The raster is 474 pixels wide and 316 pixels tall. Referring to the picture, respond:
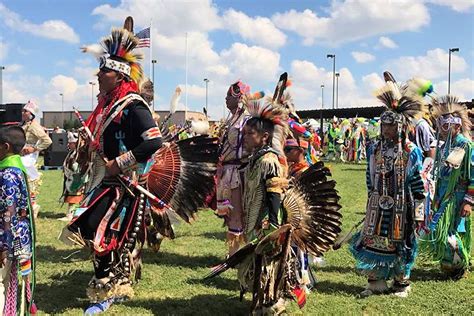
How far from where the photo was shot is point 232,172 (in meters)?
5.15

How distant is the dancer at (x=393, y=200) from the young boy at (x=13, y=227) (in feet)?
9.20

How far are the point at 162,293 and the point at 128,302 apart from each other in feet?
1.35

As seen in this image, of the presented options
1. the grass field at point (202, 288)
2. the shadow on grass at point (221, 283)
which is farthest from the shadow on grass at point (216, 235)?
the shadow on grass at point (221, 283)

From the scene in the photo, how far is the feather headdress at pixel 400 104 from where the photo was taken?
174 inches

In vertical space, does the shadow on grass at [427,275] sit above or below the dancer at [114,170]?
below

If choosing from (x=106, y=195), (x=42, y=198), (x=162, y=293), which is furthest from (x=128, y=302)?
(x=42, y=198)

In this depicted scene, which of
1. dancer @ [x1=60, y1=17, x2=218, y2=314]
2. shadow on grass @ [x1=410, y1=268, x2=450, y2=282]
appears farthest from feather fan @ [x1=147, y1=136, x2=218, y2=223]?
shadow on grass @ [x1=410, y1=268, x2=450, y2=282]

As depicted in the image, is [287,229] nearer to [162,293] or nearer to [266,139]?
[266,139]

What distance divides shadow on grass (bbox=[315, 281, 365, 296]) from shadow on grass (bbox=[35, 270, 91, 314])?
6.91 ft

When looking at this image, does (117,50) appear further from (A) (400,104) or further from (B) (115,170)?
(A) (400,104)

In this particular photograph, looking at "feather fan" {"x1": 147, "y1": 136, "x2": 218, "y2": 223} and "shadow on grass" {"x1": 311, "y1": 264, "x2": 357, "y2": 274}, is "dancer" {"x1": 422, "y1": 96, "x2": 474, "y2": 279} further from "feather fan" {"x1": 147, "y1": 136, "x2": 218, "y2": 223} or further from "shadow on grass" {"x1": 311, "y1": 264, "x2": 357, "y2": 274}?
"feather fan" {"x1": 147, "y1": 136, "x2": 218, "y2": 223}

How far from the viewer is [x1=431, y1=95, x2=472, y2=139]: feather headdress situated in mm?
5375

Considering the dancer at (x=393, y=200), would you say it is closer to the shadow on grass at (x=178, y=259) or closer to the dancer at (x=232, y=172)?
the dancer at (x=232, y=172)

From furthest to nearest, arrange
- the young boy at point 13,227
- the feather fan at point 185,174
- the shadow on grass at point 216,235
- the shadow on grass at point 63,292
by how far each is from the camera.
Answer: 1. the shadow on grass at point 216,235
2. the feather fan at point 185,174
3. the shadow on grass at point 63,292
4. the young boy at point 13,227
